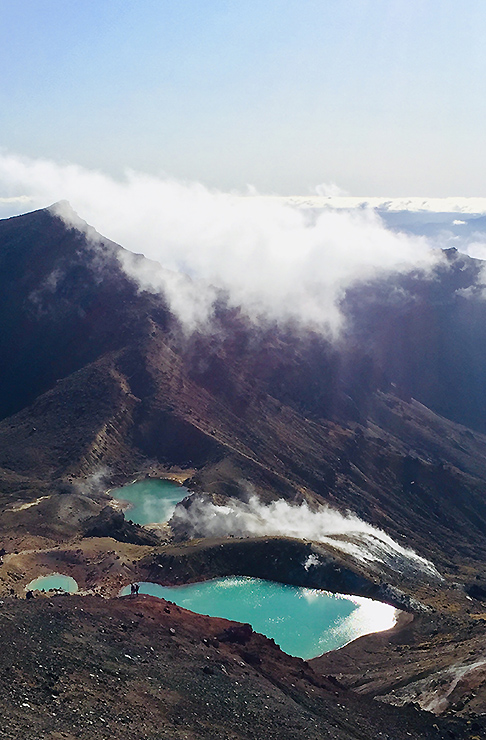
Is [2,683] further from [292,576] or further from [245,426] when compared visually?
[245,426]

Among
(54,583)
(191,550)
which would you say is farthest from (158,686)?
(191,550)

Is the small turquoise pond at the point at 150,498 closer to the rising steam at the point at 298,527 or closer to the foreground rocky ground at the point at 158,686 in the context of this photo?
the rising steam at the point at 298,527

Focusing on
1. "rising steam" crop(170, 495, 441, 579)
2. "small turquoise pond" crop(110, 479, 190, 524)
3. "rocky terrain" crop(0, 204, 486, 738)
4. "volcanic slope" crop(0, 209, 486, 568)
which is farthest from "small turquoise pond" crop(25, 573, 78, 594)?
"volcanic slope" crop(0, 209, 486, 568)

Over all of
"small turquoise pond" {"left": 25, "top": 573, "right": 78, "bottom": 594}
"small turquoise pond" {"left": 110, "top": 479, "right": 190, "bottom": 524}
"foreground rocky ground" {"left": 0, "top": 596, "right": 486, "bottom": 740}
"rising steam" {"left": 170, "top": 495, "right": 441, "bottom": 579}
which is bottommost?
"rising steam" {"left": 170, "top": 495, "right": 441, "bottom": 579}

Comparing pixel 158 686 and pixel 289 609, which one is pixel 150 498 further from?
pixel 158 686

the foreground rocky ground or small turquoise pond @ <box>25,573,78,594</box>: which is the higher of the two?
the foreground rocky ground

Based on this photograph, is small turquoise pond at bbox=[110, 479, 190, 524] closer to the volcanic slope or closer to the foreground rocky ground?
the volcanic slope
